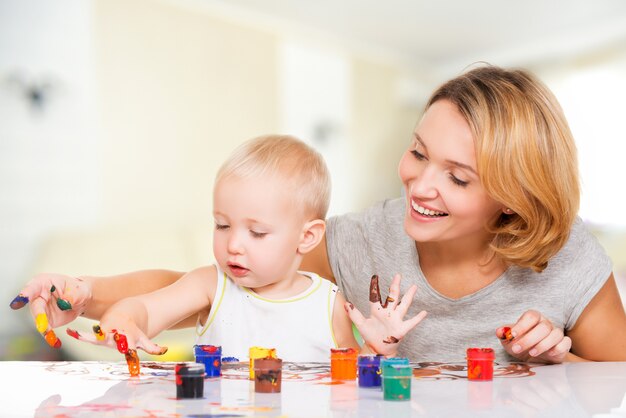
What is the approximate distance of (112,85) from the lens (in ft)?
16.8

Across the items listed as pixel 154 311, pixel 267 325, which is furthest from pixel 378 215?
pixel 154 311

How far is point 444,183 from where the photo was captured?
1.38m

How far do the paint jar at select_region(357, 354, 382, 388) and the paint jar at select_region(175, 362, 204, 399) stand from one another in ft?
0.70

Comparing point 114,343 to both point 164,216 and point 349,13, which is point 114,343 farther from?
point 349,13

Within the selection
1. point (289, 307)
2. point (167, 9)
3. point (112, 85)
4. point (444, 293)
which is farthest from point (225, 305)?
point (167, 9)

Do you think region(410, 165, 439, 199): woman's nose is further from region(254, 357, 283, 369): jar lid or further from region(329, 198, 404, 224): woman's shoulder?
region(254, 357, 283, 369): jar lid

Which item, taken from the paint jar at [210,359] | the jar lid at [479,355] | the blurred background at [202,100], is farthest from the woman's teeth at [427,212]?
the blurred background at [202,100]

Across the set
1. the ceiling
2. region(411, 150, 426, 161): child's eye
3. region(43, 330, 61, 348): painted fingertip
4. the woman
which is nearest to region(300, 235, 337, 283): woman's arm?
the woman

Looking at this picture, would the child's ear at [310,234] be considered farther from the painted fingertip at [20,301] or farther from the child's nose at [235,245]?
the painted fingertip at [20,301]

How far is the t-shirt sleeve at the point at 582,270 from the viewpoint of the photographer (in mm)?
1521

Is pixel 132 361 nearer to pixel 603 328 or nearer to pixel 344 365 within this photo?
pixel 344 365

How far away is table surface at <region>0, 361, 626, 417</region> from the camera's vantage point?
81 centimetres

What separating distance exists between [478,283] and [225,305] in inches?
22.0

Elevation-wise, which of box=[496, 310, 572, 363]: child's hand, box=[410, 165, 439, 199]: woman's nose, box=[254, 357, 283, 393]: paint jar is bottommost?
box=[496, 310, 572, 363]: child's hand
